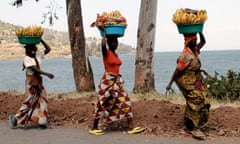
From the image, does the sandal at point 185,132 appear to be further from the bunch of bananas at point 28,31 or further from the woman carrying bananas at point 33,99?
the bunch of bananas at point 28,31

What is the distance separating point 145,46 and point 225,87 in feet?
7.62

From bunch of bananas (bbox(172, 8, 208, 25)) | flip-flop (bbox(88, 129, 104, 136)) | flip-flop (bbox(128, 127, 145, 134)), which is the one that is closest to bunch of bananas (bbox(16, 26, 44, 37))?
flip-flop (bbox(88, 129, 104, 136))

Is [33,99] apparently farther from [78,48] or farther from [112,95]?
[78,48]

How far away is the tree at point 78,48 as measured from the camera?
13.8 m

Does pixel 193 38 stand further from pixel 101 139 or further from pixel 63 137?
pixel 63 137

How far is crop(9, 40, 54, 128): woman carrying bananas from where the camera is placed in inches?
356

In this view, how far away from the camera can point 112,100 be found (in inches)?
333

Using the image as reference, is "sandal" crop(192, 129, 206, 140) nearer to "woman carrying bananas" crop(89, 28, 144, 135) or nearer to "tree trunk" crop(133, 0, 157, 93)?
"woman carrying bananas" crop(89, 28, 144, 135)

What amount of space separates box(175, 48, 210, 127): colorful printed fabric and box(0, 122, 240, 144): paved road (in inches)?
19.0

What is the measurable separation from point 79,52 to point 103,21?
5940mm

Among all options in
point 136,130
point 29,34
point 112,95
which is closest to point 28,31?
point 29,34

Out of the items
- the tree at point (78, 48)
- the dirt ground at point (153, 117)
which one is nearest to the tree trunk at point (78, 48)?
the tree at point (78, 48)

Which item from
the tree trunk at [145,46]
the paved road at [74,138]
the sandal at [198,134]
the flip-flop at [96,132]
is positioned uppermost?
the tree trunk at [145,46]

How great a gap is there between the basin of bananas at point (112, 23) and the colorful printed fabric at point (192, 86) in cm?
110
